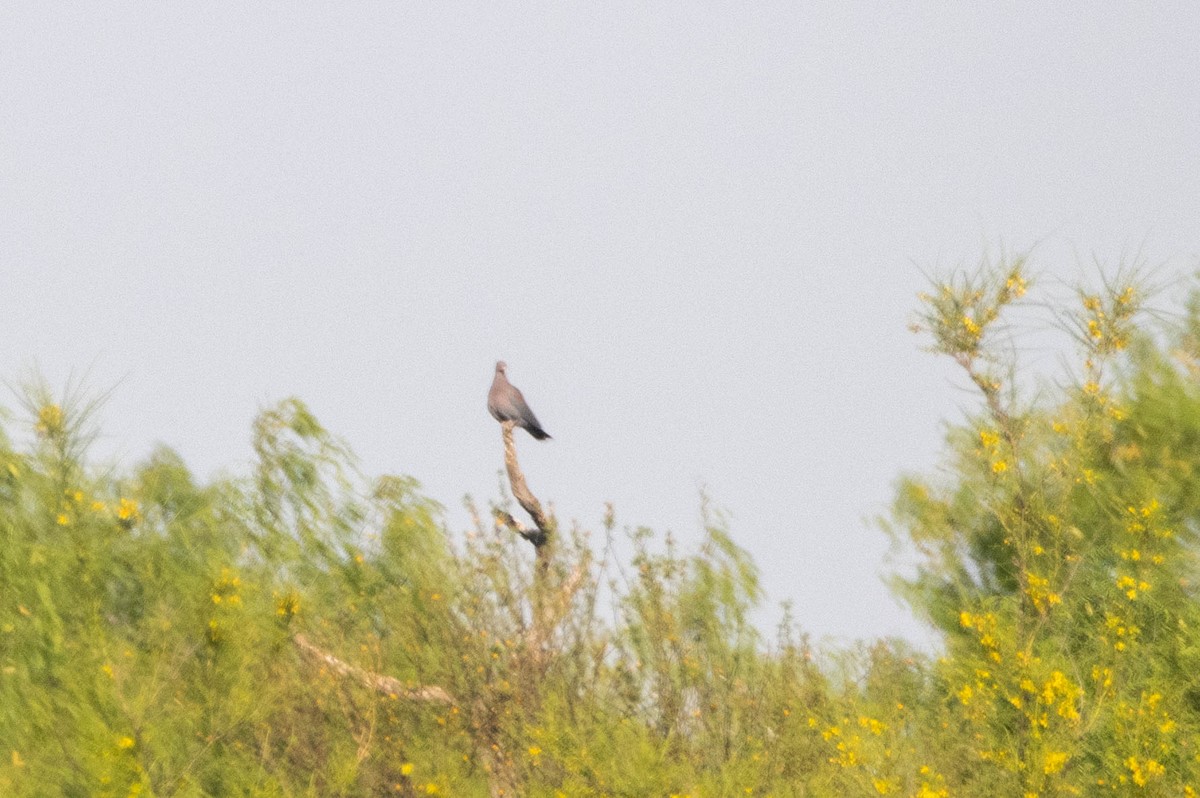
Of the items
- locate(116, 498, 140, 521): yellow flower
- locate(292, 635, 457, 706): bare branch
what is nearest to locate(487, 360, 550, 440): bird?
locate(292, 635, 457, 706): bare branch

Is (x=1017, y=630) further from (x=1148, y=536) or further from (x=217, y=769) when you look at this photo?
(x=217, y=769)

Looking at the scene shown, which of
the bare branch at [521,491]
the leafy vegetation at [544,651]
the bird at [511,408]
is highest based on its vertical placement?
the bird at [511,408]

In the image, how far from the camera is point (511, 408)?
462 inches

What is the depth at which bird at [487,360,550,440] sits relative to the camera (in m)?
11.7

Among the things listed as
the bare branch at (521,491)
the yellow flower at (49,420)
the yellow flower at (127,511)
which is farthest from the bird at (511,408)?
the yellow flower at (49,420)

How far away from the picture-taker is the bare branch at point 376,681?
968 centimetres

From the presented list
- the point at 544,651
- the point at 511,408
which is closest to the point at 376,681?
the point at 544,651

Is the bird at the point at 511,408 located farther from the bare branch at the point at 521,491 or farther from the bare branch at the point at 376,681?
the bare branch at the point at 376,681

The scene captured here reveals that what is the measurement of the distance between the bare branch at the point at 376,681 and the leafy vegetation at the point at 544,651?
0.03 metres

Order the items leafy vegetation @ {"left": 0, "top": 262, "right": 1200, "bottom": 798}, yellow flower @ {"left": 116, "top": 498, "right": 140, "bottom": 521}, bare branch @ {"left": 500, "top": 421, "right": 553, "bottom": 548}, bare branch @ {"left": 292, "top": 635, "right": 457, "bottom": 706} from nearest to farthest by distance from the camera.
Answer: leafy vegetation @ {"left": 0, "top": 262, "right": 1200, "bottom": 798}, bare branch @ {"left": 292, "top": 635, "right": 457, "bottom": 706}, yellow flower @ {"left": 116, "top": 498, "right": 140, "bottom": 521}, bare branch @ {"left": 500, "top": 421, "right": 553, "bottom": 548}

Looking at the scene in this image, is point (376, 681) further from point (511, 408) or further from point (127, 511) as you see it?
point (511, 408)

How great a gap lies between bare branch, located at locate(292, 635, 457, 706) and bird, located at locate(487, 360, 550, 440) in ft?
8.02

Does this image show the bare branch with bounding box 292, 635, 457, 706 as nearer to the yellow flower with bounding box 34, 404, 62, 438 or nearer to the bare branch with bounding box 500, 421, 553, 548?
the bare branch with bounding box 500, 421, 553, 548

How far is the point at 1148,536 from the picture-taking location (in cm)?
967
